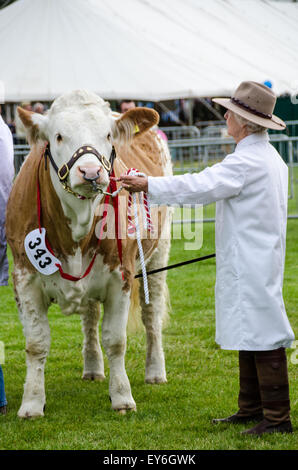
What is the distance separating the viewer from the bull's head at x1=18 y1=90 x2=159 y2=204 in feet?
12.2

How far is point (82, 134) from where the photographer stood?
3883 mm

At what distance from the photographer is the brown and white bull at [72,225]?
12.9ft

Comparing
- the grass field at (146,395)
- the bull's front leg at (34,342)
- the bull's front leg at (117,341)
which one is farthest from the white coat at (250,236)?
the bull's front leg at (34,342)

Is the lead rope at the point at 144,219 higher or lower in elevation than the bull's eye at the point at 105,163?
lower

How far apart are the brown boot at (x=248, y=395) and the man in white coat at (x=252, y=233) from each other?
0.17m

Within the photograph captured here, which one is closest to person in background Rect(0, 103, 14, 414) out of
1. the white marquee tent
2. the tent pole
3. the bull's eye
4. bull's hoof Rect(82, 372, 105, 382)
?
the bull's eye

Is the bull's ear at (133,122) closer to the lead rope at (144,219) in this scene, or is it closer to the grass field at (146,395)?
the lead rope at (144,219)

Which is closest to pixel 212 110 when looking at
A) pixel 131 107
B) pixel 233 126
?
pixel 131 107

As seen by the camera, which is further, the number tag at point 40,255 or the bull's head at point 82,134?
the number tag at point 40,255

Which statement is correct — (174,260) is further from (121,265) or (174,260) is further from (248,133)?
(248,133)

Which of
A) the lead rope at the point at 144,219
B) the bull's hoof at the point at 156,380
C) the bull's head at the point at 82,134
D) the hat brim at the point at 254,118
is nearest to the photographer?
the bull's head at the point at 82,134

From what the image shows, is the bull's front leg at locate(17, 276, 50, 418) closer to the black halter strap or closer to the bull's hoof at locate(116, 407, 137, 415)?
the bull's hoof at locate(116, 407, 137, 415)

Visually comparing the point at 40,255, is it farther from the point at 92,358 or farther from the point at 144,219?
the point at 92,358
